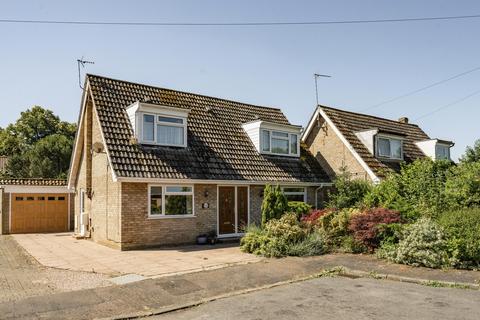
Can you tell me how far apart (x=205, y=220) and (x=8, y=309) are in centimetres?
1001

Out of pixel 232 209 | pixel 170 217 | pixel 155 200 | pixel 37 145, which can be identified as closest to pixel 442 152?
pixel 232 209

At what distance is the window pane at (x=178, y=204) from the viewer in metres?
16.7

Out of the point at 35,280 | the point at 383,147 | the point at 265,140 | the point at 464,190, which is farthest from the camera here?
the point at 383,147

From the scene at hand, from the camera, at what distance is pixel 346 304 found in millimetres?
8398

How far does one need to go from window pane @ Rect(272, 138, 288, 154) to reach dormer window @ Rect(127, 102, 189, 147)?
5373mm

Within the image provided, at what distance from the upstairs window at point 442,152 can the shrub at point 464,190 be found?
12.0m

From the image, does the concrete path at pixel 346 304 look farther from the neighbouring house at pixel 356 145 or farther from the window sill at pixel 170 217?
the neighbouring house at pixel 356 145

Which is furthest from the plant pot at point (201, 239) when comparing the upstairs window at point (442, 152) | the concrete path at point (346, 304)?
the upstairs window at point (442, 152)

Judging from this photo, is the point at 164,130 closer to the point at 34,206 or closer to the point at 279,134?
the point at 279,134

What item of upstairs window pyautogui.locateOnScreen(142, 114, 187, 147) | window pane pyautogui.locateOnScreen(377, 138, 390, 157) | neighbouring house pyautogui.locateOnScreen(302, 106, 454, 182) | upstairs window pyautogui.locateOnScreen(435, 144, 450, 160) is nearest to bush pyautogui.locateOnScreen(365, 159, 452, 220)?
neighbouring house pyautogui.locateOnScreen(302, 106, 454, 182)

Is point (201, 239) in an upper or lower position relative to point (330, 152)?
lower

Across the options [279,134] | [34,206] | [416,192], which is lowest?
[34,206]

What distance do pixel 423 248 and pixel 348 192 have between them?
7.22 meters

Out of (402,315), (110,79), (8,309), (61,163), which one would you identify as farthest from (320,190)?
(61,163)
